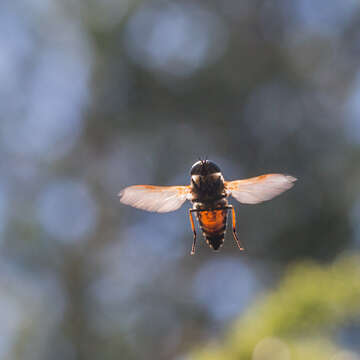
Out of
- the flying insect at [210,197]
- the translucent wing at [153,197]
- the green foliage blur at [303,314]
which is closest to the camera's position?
the translucent wing at [153,197]

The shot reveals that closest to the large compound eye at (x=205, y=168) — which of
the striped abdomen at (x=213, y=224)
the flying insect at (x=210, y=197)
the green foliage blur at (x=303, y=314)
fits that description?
the flying insect at (x=210, y=197)

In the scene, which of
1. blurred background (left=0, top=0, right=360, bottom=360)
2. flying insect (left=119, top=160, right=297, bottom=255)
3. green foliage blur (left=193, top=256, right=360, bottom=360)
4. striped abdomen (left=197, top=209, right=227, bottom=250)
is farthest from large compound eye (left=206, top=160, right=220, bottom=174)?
blurred background (left=0, top=0, right=360, bottom=360)

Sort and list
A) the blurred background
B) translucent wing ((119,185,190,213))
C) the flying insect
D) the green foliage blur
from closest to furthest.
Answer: translucent wing ((119,185,190,213)) < the flying insect < the green foliage blur < the blurred background

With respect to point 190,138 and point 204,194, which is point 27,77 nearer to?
point 190,138

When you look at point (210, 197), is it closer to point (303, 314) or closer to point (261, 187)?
point (261, 187)

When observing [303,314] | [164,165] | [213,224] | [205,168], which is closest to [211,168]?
[205,168]

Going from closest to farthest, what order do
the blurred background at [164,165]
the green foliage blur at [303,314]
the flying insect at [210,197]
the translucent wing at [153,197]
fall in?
the translucent wing at [153,197], the flying insect at [210,197], the green foliage blur at [303,314], the blurred background at [164,165]

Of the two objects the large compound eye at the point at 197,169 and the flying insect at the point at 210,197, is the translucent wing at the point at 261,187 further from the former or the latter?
the large compound eye at the point at 197,169

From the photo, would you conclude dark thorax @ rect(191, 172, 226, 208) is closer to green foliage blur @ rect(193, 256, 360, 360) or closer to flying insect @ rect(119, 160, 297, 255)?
flying insect @ rect(119, 160, 297, 255)
